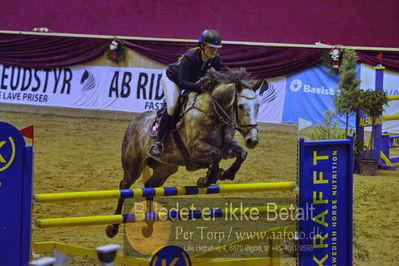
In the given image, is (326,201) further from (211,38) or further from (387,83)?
(387,83)

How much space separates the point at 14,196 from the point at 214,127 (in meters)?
1.85

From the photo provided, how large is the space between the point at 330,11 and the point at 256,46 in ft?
7.65

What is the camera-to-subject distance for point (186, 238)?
19.4 feet

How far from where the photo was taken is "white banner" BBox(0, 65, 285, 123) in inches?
463

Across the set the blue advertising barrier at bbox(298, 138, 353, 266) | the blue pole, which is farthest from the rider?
the blue pole

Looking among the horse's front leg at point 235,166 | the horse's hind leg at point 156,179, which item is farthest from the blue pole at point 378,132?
the horse's front leg at point 235,166

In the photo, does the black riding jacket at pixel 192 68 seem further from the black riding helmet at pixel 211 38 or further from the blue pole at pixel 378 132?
the blue pole at pixel 378 132

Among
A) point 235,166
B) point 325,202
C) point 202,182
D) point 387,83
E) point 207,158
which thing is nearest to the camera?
point 325,202

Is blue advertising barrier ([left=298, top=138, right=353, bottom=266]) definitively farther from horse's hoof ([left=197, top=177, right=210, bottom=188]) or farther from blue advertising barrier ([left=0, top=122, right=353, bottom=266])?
horse's hoof ([left=197, top=177, right=210, bottom=188])

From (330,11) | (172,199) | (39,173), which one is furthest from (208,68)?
(330,11)

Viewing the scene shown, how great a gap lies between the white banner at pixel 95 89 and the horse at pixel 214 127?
641cm

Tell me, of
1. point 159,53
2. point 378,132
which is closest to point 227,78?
point 378,132

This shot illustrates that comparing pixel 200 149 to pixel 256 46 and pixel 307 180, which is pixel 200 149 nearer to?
pixel 307 180

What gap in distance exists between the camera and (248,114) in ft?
15.0
